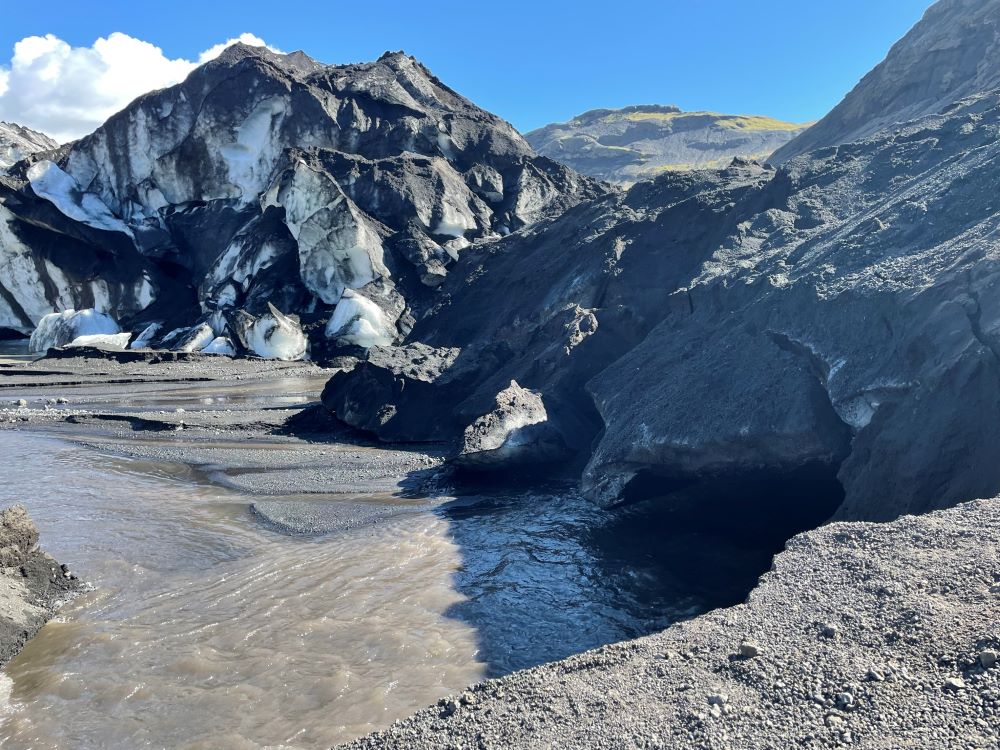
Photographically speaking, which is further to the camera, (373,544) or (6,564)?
(373,544)

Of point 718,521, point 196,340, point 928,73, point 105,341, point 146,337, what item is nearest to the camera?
point 718,521

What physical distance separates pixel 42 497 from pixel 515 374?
10.2 metres

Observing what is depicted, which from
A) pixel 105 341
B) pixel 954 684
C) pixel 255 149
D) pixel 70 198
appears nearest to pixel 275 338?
pixel 105 341

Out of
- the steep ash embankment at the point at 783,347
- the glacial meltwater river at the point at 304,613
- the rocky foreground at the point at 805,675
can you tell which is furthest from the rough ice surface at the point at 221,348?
the rocky foreground at the point at 805,675

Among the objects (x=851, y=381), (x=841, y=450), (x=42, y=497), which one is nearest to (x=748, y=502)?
(x=841, y=450)

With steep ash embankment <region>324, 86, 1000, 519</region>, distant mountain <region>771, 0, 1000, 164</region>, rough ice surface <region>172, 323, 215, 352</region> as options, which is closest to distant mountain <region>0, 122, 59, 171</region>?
rough ice surface <region>172, 323, 215, 352</region>

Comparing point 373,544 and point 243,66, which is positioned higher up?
point 243,66

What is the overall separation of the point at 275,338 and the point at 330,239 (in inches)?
243

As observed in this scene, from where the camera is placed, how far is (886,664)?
4570 millimetres

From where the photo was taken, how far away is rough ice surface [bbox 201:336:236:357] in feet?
121

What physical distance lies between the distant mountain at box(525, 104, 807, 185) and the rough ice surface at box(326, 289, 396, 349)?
75.0m

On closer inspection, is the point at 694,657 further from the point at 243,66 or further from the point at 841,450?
the point at 243,66

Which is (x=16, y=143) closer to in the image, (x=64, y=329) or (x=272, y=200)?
(x=64, y=329)

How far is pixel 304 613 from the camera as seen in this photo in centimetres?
820
